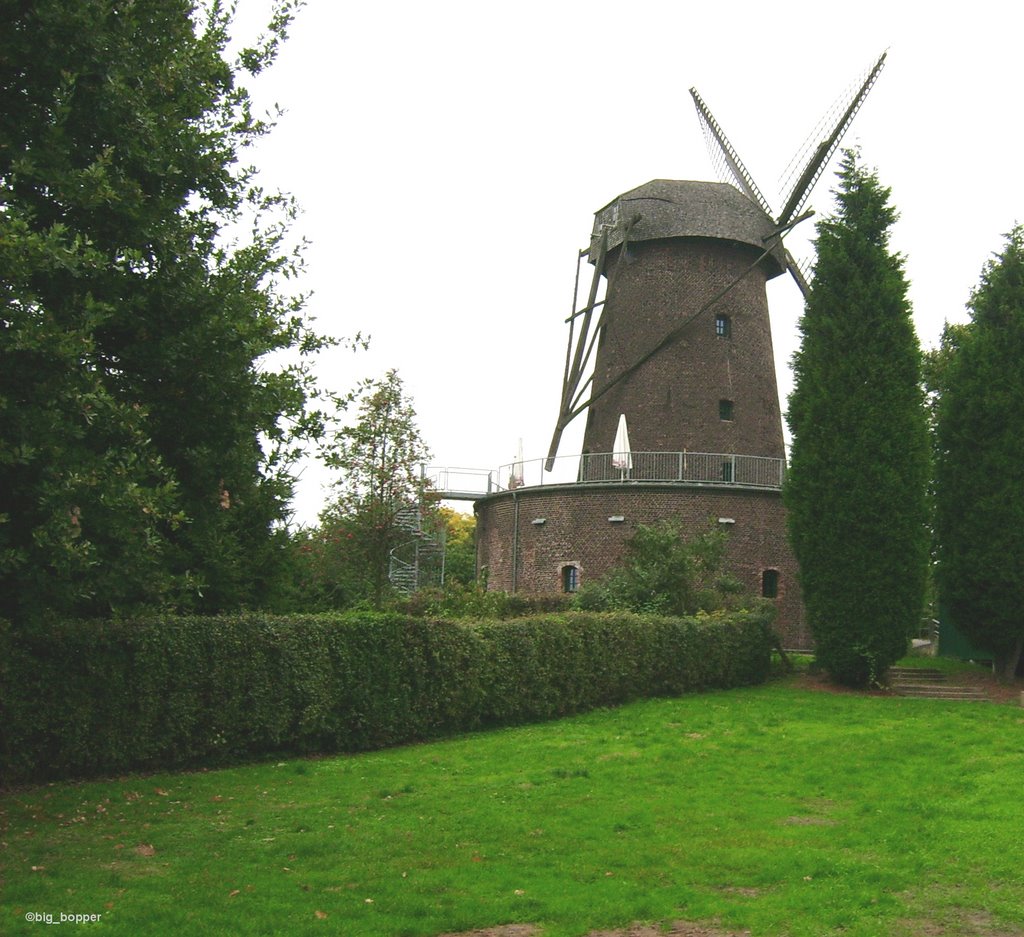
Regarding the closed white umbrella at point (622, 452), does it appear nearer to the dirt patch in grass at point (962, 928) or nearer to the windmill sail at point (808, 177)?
the windmill sail at point (808, 177)

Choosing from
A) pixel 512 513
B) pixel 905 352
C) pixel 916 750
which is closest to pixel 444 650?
pixel 916 750

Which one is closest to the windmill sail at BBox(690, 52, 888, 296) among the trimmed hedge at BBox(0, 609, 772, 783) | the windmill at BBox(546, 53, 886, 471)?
the windmill at BBox(546, 53, 886, 471)

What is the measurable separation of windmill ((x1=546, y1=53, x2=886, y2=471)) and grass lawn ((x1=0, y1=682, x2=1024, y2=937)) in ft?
52.2

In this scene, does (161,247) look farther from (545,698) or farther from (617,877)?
(545,698)

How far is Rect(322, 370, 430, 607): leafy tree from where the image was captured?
2633 cm

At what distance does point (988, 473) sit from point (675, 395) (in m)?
9.87

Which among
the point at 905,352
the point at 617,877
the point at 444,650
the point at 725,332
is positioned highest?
the point at 725,332

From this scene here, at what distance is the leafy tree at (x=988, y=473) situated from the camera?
21156 mm

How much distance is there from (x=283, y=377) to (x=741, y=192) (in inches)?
949

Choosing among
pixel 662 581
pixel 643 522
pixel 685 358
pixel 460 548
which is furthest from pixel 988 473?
pixel 460 548

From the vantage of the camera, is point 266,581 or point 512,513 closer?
point 266,581

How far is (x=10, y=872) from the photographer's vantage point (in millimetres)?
7961

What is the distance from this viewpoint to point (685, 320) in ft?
98.9

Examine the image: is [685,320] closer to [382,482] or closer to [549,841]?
[382,482]
